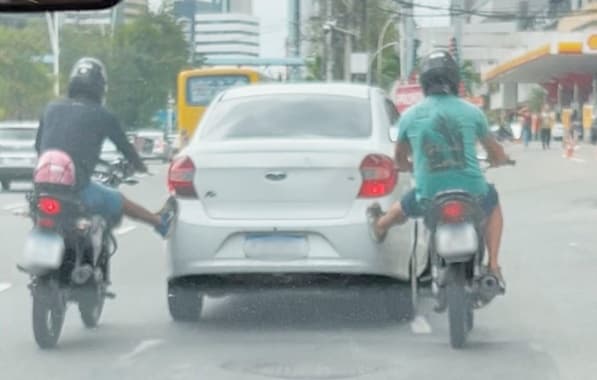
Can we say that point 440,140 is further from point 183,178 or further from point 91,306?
point 91,306

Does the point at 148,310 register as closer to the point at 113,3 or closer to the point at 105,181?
the point at 105,181

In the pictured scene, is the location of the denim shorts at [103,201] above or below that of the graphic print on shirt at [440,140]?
below

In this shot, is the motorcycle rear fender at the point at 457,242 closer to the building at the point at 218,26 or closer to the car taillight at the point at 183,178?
the car taillight at the point at 183,178

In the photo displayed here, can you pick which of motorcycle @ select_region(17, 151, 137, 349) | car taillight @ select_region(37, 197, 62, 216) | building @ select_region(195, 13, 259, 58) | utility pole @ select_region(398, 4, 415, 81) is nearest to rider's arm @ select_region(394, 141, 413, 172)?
building @ select_region(195, 13, 259, 58)

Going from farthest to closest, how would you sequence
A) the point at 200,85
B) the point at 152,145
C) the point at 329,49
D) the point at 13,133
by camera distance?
the point at 13,133, the point at 329,49, the point at 200,85, the point at 152,145

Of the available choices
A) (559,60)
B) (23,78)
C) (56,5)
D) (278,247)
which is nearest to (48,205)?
(278,247)

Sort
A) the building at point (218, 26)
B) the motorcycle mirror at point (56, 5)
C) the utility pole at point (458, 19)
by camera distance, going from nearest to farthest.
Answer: the motorcycle mirror at point (56, 5) < the building at point (218, 26) < the utility pole at point (458, 19)

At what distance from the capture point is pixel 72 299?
404 inches

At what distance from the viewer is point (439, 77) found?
10.2 m

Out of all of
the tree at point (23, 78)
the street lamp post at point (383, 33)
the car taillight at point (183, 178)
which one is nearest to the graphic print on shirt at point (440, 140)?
the car taillight at point (183, 178)

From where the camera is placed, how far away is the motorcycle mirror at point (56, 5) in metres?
6.49

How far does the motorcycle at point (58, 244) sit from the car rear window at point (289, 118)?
41.2 inches

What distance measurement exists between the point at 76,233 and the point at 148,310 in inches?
65.1

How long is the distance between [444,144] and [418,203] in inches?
15.4
